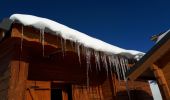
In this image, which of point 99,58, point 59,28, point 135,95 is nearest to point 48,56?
point 59,28

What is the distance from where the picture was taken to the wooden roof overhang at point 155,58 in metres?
4.62

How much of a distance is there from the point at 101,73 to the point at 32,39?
4010 mm

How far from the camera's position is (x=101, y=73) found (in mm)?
7996

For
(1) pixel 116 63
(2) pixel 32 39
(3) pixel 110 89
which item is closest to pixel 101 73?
(3) pixel 110 89

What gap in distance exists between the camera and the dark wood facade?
460 cm

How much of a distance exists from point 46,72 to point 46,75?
0.09 m

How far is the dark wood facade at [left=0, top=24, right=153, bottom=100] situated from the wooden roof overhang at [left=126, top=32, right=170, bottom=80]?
69.0 inches

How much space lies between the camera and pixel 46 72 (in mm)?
6098

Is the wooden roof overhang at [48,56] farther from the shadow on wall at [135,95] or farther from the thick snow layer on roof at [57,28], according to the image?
the shadow on wall at [135,95]

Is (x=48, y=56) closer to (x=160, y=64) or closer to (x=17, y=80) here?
(x=17, y=80)

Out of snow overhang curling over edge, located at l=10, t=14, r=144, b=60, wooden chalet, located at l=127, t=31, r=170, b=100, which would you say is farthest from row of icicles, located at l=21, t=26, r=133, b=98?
wooden chalet, located at l=127, t=31, r=170, b=100

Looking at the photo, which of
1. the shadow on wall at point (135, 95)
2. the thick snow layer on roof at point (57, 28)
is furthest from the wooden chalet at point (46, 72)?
the thick snow layer on roof at point (57, 28)

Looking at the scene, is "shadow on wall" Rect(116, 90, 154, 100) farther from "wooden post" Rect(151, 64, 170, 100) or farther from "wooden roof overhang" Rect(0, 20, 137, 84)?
"wooden post" Rect(151, 64, 170, 100)

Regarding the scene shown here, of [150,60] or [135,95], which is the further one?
[135,95]
